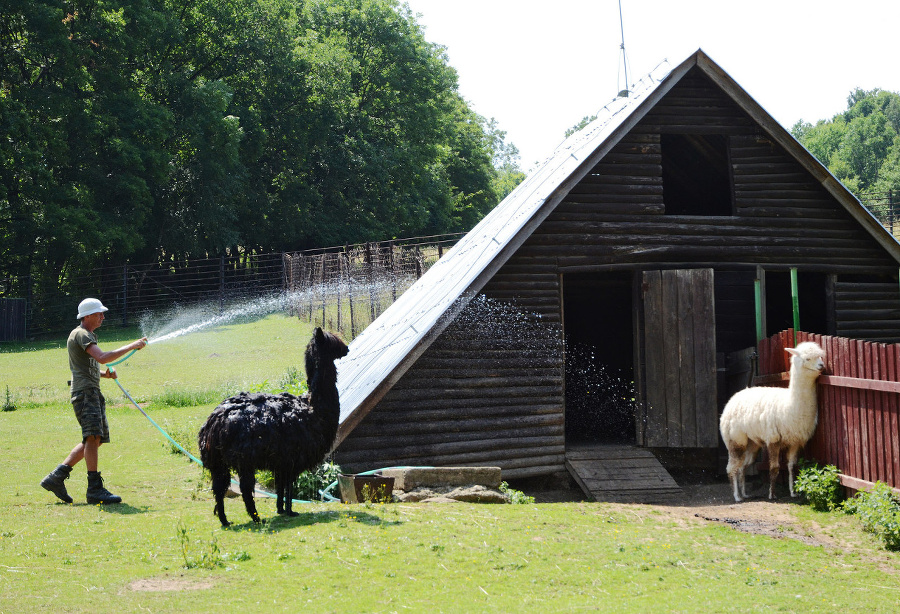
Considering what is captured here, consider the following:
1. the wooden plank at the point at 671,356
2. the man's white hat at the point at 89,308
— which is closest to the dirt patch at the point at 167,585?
the man's white hat at the point at 89,308

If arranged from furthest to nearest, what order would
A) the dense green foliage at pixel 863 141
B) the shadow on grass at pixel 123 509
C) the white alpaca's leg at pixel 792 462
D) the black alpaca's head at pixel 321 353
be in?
the dense green foliage at pixel 863 141 < the white alpaca's leg at pixel 792 462 < the shadow on grass at pixel 123 509 < the black alpaca's head at pixel 321 353

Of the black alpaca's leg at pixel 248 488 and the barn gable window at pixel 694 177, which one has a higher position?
the barn gable window at pixel 694 177

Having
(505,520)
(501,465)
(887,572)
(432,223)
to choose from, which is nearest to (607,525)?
(505,520)

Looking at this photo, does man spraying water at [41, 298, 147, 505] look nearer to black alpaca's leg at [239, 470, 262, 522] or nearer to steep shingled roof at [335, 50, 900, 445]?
black alpaca's leg at [239, 470, 262, 522]

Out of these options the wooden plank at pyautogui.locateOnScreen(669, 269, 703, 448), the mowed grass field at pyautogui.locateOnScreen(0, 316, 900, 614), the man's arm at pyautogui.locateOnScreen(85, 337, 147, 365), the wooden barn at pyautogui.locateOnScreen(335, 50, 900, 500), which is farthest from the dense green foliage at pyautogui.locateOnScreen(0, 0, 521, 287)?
the wooden plank at pyautogui.locateOnScreen(669, 269, 703, 448)

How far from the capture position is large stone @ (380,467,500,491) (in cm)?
1047

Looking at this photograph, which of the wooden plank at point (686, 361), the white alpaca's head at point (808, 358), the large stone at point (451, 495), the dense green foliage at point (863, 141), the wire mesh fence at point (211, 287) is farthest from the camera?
the dense green foliage at point (863, 141)

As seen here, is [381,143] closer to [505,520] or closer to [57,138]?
[57,138]

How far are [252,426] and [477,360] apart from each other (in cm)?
514

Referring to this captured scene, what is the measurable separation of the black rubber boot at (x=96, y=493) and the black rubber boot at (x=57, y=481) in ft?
0.88

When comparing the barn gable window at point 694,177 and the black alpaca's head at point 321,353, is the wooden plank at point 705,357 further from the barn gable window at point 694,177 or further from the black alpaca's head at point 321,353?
the black alpaca's head at point 321,353

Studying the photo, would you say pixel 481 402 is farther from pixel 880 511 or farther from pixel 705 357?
pixel 880 511

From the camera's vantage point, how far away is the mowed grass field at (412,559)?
6.30m

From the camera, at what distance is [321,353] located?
8.85 m
